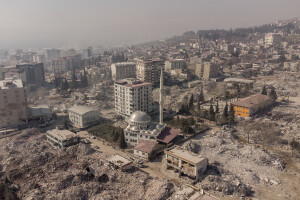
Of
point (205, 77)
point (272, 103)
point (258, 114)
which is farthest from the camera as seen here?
point (205, 77)

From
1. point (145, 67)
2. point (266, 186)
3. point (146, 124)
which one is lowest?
point (266, 186)

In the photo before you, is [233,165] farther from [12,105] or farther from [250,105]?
[12,105]

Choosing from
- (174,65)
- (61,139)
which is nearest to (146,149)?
(61,139)

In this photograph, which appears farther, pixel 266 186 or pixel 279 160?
pixel 279 160

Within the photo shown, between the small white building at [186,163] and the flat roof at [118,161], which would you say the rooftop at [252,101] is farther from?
the flat roof at [118,161]

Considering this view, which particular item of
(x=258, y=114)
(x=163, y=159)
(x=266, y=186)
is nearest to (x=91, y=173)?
(x=163, y=159)

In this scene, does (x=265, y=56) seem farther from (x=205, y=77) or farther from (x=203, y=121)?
(x=203, y=121)

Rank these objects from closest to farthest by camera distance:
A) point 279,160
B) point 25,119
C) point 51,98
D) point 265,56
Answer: point 279,160 < point 25,119 < point 51,98 < point 265,56

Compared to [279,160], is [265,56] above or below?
above
